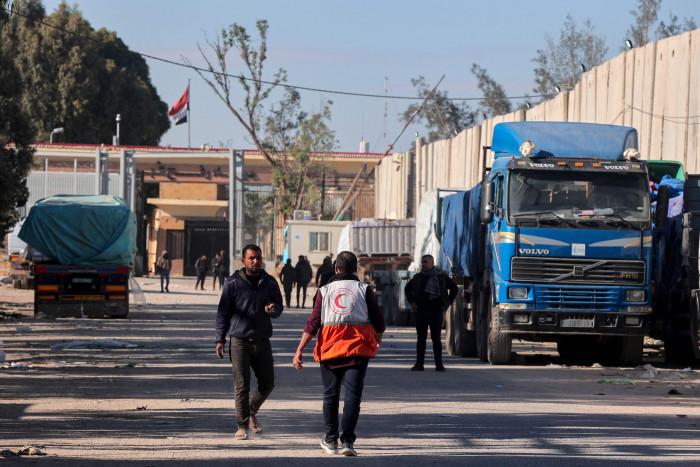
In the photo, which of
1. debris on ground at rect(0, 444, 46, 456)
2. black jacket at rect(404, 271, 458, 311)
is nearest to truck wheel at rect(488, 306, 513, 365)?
black jacket at rect(404, 271, 458, 311)

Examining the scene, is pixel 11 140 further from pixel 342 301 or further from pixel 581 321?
pixel 342 301

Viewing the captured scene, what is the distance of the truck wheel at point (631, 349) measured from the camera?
60.6 feet

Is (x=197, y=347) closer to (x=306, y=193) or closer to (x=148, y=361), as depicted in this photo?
(x=148, y=361)

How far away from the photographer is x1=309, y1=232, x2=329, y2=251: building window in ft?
167

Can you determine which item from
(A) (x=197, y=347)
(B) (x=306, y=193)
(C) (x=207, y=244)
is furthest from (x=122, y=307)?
(C) (x=207, y=244)

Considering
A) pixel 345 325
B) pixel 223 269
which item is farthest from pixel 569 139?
pixel 223 269

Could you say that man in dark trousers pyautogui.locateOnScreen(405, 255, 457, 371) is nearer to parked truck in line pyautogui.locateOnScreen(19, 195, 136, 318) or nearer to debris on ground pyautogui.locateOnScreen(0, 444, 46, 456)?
debris on ground pyautogui.locateOnScreen(0, 444, 46, 456)

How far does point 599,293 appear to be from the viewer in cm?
1759

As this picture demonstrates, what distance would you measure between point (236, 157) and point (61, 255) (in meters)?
18.9

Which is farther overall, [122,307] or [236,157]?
[236,157]

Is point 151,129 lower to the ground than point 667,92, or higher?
higher

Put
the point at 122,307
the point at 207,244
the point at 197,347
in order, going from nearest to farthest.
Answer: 1. the point at 197,347
2. the point at 122,307
3. the point at 207,244

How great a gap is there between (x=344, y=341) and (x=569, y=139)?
9904 millimetres

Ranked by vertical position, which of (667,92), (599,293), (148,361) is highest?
(667,92)
